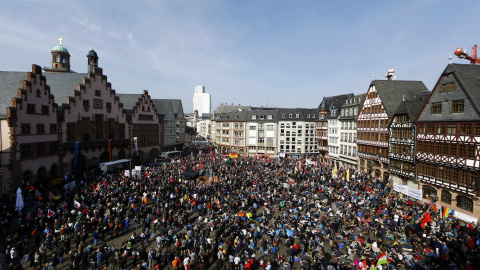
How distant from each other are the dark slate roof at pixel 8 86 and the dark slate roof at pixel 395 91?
52.9m

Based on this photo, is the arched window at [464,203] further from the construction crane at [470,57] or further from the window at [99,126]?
the window at [99,126]

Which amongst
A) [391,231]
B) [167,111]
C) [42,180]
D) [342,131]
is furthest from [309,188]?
[167,111]

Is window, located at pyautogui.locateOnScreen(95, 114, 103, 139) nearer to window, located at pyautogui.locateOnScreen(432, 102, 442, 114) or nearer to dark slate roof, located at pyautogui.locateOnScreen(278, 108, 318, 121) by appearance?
dark slate roof, located at pyautogui.locateOnScreen(278, 108, 318, 121)

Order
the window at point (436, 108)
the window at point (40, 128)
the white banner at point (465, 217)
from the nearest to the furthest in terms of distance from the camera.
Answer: the white banner at point (465, 217) → the window at point (436, 108) → the window at point (40, 128)

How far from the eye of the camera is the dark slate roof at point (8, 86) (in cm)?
3212

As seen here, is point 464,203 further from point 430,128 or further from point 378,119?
point 378,119

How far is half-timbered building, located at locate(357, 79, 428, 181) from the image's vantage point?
40.2 m

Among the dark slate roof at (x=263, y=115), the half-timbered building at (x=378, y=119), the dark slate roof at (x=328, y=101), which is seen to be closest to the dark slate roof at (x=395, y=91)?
the half-timbered building at (x=378, y=119)

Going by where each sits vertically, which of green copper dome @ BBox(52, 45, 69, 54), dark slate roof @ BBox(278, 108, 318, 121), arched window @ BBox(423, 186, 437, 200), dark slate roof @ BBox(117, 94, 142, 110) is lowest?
arched window @ BBox(423, 186, 437, 200)

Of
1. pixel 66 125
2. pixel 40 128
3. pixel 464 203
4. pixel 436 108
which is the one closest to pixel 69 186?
pixel 40 128

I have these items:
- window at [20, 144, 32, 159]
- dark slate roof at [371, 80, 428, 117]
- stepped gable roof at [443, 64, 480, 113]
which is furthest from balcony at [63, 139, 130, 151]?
stepped gable roof at [443, 64, 480, 113]

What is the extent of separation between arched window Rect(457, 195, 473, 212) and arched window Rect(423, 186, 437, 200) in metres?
2.90

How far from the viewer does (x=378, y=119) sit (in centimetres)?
4188

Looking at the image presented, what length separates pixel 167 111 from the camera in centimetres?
7119
